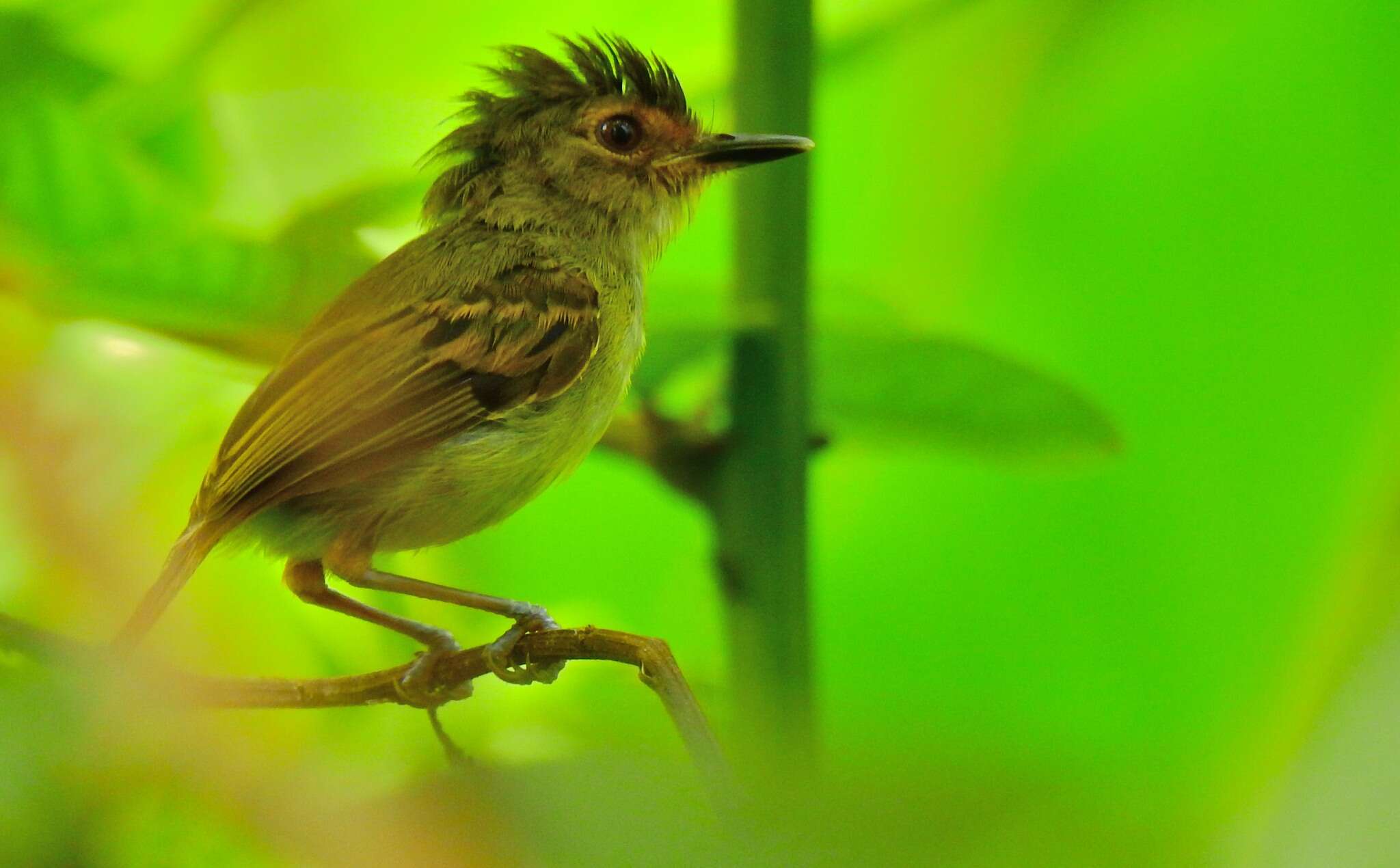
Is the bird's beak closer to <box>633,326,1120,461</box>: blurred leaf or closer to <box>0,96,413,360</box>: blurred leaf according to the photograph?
<box>633,326,1120,461</box>: blurred leaf

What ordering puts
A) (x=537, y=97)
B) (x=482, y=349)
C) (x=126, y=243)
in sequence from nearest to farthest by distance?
1. (x=126, y=243)
2. (x=482, y=349)
3. (x=537, y=97)

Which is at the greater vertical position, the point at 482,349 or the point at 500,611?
the point at 482,349

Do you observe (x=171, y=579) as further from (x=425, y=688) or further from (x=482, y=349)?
(x=482, y=349)

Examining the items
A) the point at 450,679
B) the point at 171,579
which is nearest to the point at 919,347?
the point at 450,679

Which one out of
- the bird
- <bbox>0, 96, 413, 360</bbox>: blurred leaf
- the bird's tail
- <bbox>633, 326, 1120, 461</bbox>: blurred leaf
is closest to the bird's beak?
the bird

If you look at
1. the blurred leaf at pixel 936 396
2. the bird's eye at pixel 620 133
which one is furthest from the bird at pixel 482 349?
the blurred leaf at pixel 936 396

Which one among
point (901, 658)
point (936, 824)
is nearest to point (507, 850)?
point (936, 824)

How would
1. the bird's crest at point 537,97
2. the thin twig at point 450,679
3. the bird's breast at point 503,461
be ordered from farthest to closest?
the bird's crest at point 537,97 < the bird's breast at point 503,461 < the thin twig at point 450,679

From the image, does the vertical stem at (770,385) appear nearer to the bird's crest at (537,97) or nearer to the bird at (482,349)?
the bird at (482,349)
